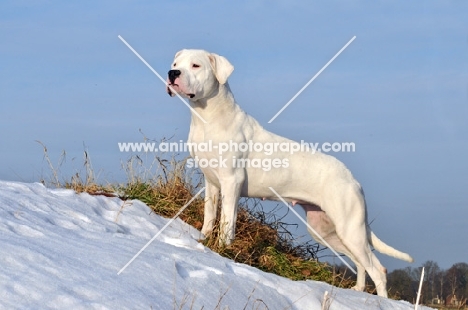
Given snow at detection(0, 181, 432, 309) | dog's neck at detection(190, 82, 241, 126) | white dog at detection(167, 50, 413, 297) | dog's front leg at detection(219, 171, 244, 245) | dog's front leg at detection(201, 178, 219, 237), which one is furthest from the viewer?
dog's front leg at detection(201, 178, 219, 237)

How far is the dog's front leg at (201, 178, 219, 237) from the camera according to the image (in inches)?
298

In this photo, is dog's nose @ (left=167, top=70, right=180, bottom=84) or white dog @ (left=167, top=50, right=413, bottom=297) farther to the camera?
white dog @ (left=167, top=50, right=413, bottom=297)

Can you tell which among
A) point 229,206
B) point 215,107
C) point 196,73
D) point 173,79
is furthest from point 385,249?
point 173,79

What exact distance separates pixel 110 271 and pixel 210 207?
123 inches

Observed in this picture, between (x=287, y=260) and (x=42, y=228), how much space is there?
342 centimetres

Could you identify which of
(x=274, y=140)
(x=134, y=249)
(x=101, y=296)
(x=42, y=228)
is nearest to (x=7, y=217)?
(x=42, y=228)

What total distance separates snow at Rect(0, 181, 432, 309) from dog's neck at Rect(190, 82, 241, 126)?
1.27 m

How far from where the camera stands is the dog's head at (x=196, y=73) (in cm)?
710

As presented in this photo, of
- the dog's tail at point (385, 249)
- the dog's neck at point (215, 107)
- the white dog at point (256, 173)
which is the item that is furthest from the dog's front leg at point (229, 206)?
the dog's tail at point (385, 249)

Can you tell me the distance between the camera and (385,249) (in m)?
7.96

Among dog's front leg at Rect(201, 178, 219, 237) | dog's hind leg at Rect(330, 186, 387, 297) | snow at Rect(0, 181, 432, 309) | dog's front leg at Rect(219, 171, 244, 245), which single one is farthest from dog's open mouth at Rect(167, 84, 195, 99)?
dog's hind leg at Rect(330, 186, 387, 297)

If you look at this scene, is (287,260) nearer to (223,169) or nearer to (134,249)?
(223,169)

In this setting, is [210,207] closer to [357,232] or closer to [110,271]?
[357,232]

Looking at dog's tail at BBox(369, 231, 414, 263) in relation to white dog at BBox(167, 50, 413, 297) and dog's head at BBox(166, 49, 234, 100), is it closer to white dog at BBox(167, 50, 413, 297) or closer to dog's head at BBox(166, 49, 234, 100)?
white dog at BBox(167, 50, 413, 297)
